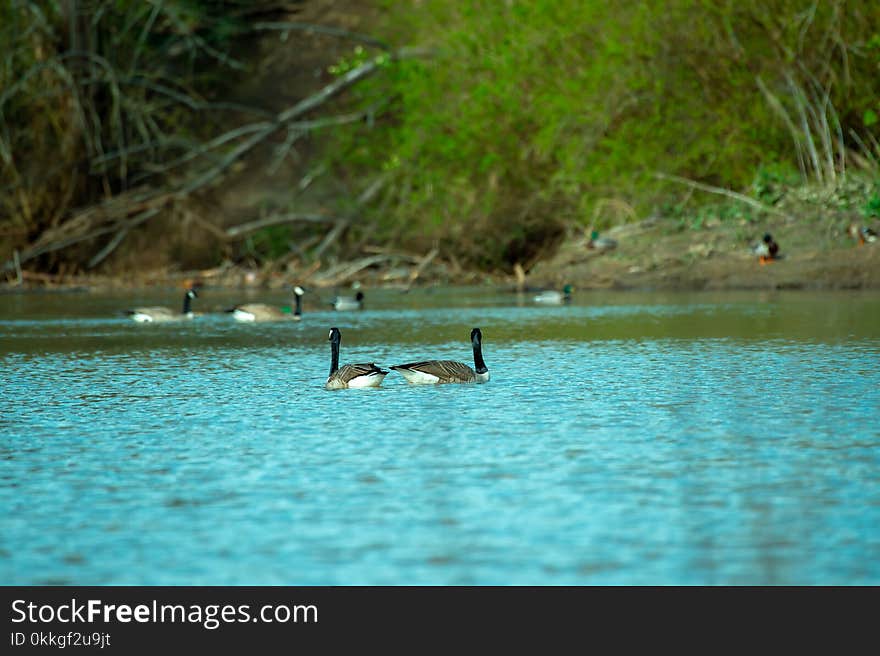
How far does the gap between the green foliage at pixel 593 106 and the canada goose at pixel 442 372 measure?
2003cm

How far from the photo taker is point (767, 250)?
33.0 m

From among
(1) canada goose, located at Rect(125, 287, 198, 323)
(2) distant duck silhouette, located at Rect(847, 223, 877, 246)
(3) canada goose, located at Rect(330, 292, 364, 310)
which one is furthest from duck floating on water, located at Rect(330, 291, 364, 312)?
(2) distant duck silhouette, located at Rect(847, 223, 877, 246)

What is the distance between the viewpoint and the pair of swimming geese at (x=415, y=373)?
14664 millimetres

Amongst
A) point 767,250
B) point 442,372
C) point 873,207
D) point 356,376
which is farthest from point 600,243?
point 356,376

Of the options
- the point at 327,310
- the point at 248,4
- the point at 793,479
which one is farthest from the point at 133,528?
the point at 248,4

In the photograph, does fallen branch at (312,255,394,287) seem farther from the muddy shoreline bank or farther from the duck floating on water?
the duck floating on water

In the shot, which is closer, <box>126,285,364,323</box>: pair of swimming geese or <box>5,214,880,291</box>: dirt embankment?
<box>126,285,364,323</box>: pair of swimming geese

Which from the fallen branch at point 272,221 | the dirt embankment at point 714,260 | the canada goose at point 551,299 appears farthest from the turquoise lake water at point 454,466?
the fallen branch at point 272,221

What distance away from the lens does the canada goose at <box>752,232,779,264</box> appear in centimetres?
3291

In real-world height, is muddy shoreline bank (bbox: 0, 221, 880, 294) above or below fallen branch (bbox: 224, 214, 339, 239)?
below

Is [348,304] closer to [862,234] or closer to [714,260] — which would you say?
[714,260]

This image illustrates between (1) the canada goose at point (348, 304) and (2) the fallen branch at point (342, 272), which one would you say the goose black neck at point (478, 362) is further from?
(2) the fallen branch at point (342, 272)
